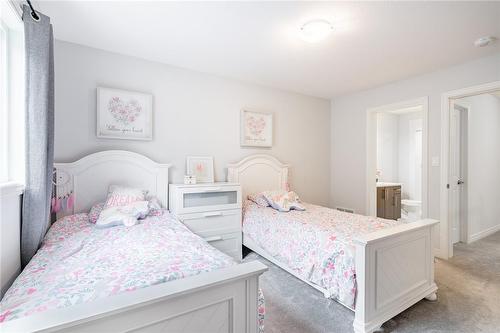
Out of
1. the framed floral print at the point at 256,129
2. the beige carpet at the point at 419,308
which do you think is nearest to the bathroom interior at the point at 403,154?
the beige carpet at the point at 419,308

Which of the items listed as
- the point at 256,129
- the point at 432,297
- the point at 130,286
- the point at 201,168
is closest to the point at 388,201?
the point at 432,297

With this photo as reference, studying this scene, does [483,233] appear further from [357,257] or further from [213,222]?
[213,222]

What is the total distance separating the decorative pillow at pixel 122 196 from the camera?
2.14 metres

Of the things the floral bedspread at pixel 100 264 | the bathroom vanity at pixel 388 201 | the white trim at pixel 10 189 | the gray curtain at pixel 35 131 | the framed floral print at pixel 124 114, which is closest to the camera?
the floral bedspread at pixel 100 264

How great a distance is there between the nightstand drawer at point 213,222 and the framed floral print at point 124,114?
39.6 inches

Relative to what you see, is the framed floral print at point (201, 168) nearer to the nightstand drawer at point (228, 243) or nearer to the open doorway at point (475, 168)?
the nightstand drawer at point (228, 243)

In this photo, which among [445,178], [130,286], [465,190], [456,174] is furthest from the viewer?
[465,190]

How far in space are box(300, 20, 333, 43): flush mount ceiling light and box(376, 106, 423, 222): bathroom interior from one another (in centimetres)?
359

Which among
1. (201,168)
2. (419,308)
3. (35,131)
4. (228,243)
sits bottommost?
(419,308)

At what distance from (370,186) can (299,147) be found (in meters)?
1.23

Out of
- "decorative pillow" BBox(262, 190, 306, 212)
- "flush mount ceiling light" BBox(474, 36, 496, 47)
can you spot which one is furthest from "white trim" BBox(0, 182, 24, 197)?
"flush mount ceiling light" BBox(474, 36, 496, 47)

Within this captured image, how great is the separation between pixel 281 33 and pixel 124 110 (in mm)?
1740

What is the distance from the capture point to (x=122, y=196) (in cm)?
221

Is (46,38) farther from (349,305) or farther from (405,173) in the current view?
(405,173)
